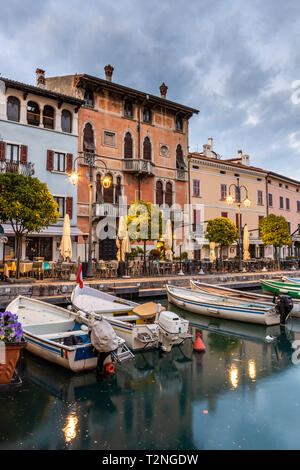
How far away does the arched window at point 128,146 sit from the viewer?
1092 inches

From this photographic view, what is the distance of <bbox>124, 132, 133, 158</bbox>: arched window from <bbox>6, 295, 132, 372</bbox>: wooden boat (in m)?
19.7

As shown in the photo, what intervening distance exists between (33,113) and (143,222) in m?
12.1

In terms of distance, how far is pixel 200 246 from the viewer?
31.4m

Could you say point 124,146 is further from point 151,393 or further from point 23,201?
point 151,393

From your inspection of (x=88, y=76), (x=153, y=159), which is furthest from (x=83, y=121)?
(x=153, y=159)

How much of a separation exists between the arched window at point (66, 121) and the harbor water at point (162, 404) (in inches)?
781

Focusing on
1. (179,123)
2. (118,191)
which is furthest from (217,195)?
(118,191)

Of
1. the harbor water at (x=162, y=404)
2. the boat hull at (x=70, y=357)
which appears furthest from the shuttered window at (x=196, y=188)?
the boat hull at (x=70, y=357)

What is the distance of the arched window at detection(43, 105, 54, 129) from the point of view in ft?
78.1

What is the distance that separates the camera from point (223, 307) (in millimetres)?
12719

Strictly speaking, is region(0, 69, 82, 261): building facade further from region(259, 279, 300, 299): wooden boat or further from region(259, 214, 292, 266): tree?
region(259, 214, 292, 266): tree

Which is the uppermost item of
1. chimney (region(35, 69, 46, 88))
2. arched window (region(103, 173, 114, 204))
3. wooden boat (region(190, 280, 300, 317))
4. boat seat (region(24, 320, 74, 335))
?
chimney (region(35, 69, 46, 88))

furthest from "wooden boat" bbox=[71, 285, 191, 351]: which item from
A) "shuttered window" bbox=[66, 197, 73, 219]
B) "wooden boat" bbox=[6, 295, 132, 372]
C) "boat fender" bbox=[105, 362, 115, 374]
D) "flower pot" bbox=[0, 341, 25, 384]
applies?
"shuttered window" bbox=[66, 197, 73, 219]
